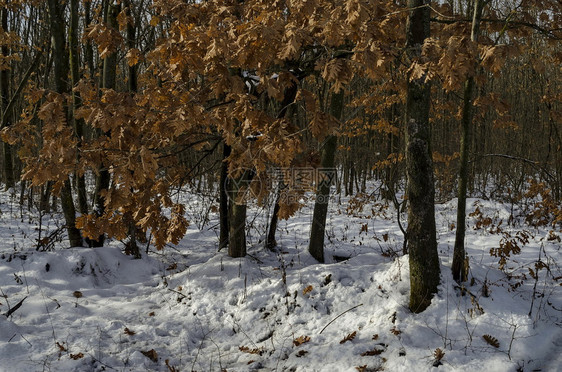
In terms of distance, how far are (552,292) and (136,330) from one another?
506 centimetres

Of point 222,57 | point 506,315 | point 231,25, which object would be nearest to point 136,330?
point 222,57

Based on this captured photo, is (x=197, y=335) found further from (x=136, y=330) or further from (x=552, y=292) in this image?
(x=552, y=292)

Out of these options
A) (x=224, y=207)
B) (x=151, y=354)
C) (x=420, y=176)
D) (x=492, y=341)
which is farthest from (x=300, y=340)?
(x=224, y=207)

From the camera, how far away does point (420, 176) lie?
384 cm

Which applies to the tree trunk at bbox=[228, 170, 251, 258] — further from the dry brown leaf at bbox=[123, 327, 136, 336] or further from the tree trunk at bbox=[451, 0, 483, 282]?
the tree trunk at bbox=[451, 0, 483, 282]

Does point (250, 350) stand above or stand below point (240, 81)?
below

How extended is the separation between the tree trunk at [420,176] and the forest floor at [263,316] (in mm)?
227

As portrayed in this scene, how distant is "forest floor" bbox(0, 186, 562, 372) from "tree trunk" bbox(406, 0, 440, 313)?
0.75 ft

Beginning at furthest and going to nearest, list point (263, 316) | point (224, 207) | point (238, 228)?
point (224, 207)
point (238, 228)
point (263, 316)

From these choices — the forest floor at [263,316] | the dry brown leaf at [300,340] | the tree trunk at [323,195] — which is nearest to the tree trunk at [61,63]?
the forest floor at [263,316]

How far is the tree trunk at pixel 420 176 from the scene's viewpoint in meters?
3.83

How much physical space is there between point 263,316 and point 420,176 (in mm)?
2455

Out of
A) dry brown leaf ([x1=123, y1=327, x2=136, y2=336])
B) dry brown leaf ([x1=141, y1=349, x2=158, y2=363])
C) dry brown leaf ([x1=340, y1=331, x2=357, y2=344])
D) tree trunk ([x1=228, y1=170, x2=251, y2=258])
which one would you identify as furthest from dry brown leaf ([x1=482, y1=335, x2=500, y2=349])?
dry brown leaf ([x1=123, y1=327, x2=136, y2=336])

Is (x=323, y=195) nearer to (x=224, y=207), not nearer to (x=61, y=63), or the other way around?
(x=224, y=207)
